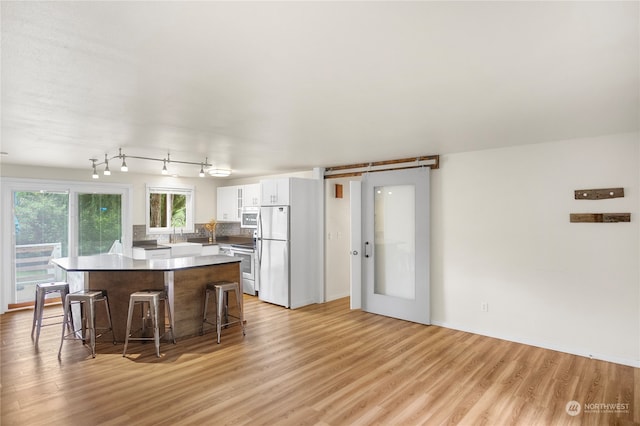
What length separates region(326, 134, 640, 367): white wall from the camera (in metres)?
3.64

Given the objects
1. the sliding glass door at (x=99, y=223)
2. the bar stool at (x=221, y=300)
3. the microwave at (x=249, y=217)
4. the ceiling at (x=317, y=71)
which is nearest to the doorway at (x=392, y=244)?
the ceiling at (x=317, y=71)

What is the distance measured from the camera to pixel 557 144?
3986mm

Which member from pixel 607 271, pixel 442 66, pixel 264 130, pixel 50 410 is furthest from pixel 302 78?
pixel 607 271

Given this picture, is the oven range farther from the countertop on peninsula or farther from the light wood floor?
the light wood floor

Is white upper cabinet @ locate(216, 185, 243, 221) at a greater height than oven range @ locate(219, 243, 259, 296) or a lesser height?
greater

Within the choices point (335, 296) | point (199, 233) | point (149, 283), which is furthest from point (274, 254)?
point (199, 233)

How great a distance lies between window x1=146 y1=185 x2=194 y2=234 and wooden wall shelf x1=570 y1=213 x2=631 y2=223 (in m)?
6.86

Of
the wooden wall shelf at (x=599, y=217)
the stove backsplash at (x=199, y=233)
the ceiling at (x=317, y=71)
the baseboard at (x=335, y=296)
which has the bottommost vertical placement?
the baseboard at (x=335, y=296)

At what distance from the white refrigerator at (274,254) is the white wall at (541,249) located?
235 centimetres

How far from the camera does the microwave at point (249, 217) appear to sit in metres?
6.98

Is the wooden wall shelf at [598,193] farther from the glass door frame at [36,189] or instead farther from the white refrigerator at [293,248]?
the glass door frame at [36,189]

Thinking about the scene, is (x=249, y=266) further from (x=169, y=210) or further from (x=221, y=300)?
(x=221, y=300)

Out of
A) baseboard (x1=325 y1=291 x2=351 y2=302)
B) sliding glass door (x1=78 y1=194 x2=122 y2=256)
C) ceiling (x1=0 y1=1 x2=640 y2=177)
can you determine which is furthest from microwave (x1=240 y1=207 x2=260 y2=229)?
ceiling (x1=0 y1=1 x2=640 y2=177)

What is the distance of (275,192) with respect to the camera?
19.9ft
